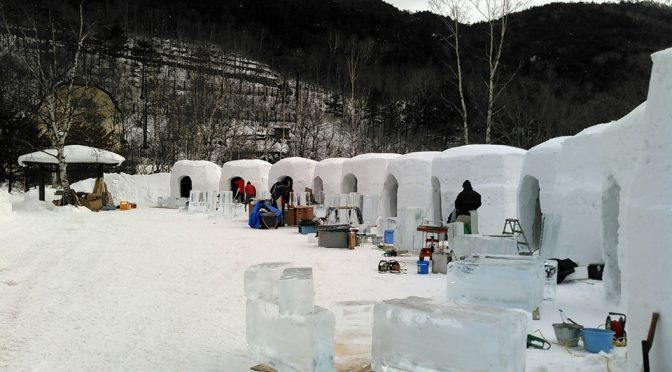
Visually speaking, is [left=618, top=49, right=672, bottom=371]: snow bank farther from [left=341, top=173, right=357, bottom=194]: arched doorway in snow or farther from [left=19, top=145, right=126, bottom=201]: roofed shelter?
[left=19, top=145, right=126, bottom=201]: roofed shelter

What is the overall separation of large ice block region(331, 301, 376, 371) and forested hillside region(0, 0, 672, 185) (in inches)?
1096

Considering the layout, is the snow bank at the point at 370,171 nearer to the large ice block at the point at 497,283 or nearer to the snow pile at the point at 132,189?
the large ice block at the point at 497,283

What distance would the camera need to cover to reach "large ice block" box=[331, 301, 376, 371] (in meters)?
4.55

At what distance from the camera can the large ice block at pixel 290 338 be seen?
4.06m

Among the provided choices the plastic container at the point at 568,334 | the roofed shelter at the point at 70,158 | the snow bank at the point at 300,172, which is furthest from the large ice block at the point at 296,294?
the roofed shelter at the point at 70,158

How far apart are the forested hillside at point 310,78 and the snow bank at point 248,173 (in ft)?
33.4

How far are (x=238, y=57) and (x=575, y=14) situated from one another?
3426 cm

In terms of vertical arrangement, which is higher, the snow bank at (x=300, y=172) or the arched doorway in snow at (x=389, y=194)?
the snow bank at (x=300, y=172)

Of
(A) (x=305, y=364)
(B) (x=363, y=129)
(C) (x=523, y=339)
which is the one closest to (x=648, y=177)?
(C) (x=523, y=339)

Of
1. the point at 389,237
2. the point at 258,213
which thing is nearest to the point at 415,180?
the point at 389,237

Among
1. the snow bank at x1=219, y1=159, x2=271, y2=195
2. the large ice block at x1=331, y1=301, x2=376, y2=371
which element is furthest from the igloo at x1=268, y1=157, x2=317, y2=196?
the large ice block at x1=331, y1=301, x2=376, y2=371

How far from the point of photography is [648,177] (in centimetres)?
375

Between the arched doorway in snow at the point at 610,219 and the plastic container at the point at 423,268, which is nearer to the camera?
the arched doorway in snow at the point at 610,219

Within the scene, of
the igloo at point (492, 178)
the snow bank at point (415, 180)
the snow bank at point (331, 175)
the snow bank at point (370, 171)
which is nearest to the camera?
the igloo at point (492, 178)
